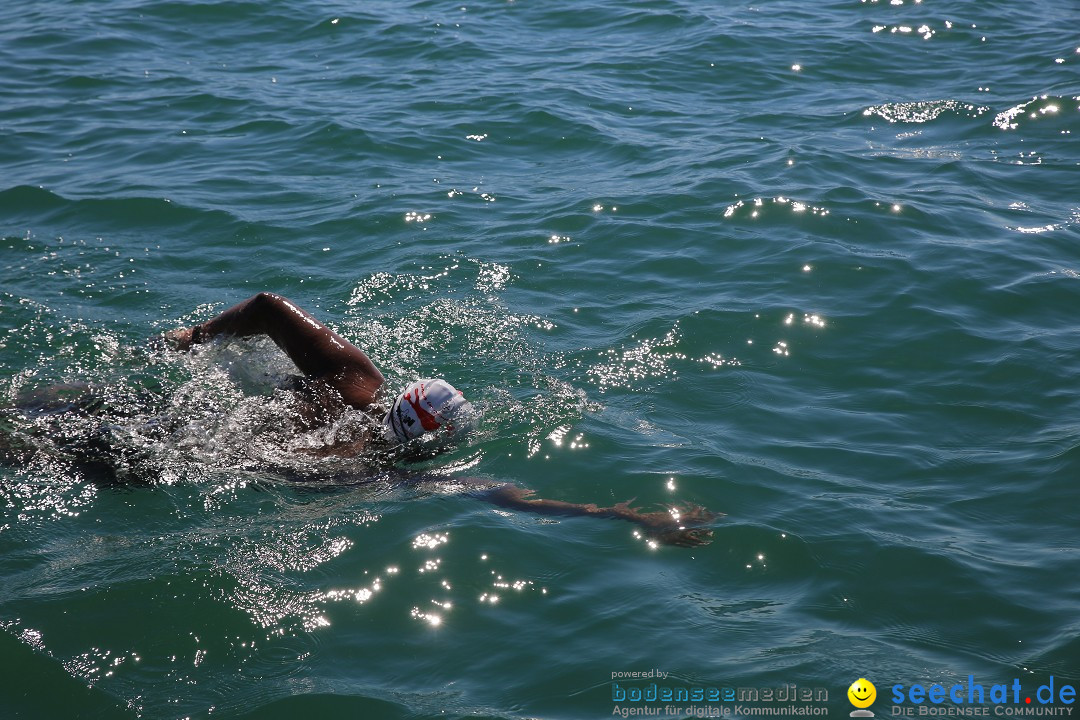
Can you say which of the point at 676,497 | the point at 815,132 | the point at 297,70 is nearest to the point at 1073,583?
the point at 676,497

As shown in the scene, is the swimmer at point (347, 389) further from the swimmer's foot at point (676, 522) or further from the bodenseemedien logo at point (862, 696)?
the bodenseemedien logo at point (862, 696)

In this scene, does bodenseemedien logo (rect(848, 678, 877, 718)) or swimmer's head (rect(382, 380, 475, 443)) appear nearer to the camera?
bodenseemedien logo (rect(848, 678, 877, 718))

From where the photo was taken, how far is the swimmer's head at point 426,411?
6105 millimetres

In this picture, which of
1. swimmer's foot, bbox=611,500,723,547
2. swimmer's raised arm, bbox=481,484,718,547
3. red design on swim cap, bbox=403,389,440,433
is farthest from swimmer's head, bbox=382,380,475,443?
swimmer's foot, bbox=611,500,723,547

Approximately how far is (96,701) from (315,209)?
603 cm

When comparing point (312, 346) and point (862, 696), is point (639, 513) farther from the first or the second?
point (312, 346)

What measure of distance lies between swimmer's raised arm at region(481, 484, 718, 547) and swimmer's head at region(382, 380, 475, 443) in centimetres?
52

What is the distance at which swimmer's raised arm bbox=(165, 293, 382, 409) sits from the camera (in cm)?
639

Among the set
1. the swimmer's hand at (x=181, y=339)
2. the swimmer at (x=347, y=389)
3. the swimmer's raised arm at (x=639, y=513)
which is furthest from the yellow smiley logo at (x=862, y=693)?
the swimmer's hand at (x=181, y=339)

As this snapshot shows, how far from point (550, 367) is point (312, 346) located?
181cm

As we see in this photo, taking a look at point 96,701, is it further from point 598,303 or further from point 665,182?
point 665,182

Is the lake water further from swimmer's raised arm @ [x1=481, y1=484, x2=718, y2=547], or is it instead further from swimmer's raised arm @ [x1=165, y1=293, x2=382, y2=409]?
swimmer's raised arm @ [x1=165, y1=293, x2=382, y2=409]

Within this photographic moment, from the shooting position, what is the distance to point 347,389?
21.0ft

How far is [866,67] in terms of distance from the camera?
13156 millimetres
